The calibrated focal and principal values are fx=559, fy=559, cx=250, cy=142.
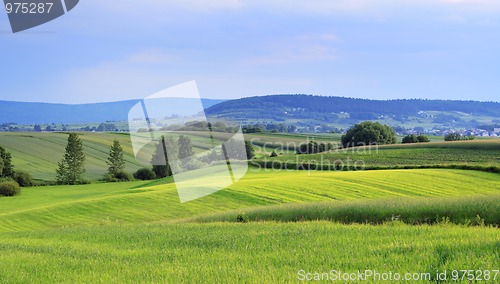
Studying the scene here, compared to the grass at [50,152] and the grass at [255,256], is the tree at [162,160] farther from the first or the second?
the grass at [255,256]

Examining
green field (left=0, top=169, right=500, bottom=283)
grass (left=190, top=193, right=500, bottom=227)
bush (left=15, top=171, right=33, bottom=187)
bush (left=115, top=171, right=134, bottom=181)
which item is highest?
green field (left=0, top=169, right=500, bottom=283)

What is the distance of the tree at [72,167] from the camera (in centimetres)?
9894

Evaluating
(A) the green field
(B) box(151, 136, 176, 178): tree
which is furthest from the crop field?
(A) the green field

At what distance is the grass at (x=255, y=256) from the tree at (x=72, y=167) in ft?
284

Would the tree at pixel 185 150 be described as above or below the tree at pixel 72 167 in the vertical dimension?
above

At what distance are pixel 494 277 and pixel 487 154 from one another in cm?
7202

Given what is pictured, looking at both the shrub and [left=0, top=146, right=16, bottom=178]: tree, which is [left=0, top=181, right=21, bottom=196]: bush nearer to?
[left=0, top=146, right=16, bottom=178]: tree

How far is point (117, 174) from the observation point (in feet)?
338

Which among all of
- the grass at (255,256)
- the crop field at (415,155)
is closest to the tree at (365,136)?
the crop field at (415,155)

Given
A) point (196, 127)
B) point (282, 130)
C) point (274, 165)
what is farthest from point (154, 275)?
point (282, 130)

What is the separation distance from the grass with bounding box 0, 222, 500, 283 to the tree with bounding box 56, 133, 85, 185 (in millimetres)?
86712

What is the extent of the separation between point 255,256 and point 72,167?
311ft

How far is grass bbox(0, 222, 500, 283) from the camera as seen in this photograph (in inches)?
365

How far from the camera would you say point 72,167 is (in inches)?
3959
